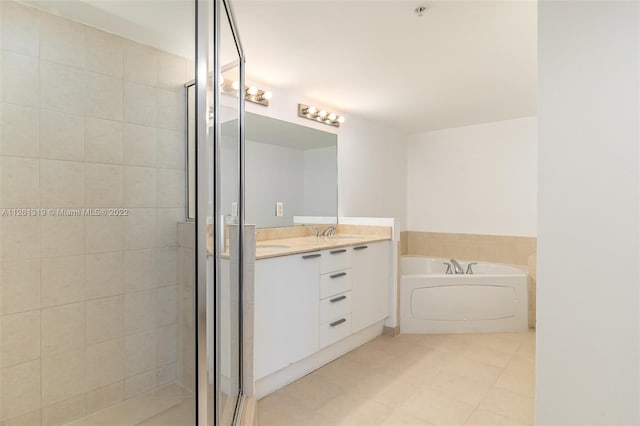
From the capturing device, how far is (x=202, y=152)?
1.08 m

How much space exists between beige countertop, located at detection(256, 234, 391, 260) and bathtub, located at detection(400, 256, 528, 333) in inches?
25.3

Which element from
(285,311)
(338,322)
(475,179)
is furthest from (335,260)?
(475,179)

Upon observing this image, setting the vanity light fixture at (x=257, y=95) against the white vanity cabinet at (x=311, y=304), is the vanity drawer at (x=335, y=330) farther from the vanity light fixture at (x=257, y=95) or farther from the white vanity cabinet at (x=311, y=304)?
the vanity light fixture at (x=257, y=95)

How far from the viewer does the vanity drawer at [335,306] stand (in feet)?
7.96

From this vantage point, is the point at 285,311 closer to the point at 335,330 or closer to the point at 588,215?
the point at 335,330

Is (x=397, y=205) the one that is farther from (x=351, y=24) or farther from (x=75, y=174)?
(x=75, y=174)

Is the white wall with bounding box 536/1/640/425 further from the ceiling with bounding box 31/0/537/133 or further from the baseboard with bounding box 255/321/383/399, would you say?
the baseboard with bounding box 255/321/383/399

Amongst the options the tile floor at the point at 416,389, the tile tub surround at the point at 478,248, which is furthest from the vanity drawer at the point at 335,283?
the tile tub surround at the point at 478,248

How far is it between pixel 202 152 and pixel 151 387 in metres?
1.37

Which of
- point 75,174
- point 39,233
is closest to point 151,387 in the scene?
point 39,233

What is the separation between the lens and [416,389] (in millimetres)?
2152

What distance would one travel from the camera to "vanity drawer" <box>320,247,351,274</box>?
2.43 m

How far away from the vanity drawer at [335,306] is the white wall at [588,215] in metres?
1.32

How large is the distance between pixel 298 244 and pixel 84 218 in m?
1.41
